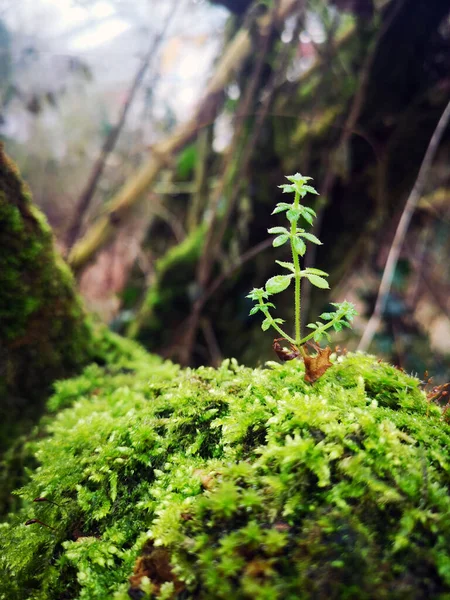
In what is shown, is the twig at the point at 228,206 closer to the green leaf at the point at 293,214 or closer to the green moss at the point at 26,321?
the green moss at the point at 26,321

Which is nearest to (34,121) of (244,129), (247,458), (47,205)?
(47,205)

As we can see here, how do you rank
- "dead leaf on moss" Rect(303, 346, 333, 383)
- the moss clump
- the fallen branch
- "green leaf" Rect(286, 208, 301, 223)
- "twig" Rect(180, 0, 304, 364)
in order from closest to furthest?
the moss clump → "green leaf" Rect(286, 208, 301, 223) → "dead leaf on moss" Rect(303, 346, 333, 383) → "twig" Rect(180, 0, 304, 364) → the fallen branch

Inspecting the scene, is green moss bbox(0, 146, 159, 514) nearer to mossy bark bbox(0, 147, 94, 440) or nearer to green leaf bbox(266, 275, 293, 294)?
mossy bark bbox(0, 147, 94, 440)

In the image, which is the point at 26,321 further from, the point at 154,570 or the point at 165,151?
the point at 165,151

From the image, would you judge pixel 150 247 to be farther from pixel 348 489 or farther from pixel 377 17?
pixel 348 489

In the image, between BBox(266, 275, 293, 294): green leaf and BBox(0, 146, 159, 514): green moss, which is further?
BBox(0, 146, 159, 514): green moss

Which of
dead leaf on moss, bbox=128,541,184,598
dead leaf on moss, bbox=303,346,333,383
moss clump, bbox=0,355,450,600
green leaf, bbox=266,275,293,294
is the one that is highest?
green leaf, bbox=266,275,293,294

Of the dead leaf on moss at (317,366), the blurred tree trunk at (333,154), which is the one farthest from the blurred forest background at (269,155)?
the dead leaf on moss at (317,366)

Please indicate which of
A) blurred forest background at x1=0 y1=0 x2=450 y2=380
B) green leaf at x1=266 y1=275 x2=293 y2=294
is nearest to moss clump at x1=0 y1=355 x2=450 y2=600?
green leaf at x1=266 y1=275 x2=293 y2=294
